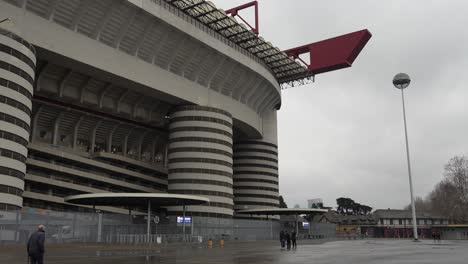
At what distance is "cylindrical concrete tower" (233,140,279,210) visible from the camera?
330 feet

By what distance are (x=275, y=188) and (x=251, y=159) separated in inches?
346

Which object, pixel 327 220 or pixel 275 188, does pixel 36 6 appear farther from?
pixel 327 220

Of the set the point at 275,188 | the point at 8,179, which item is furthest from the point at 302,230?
the point at 8,179

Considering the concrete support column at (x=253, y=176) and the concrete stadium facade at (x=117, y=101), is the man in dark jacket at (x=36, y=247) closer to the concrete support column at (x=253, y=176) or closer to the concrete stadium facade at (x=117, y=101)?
the concrete stadium facade at (x=117, y=101)

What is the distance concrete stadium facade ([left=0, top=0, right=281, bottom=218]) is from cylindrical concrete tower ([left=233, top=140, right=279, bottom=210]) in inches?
534

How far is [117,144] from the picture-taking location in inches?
3130

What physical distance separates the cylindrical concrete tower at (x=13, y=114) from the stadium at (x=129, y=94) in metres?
0.11

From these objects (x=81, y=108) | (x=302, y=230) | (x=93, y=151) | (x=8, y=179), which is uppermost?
(x=81, y=108)

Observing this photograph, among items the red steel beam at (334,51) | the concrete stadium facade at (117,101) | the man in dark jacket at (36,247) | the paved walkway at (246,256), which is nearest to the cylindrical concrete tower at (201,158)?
the concrete stadium facade at (117,101)

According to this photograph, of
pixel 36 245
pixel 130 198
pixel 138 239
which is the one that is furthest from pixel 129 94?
pixel 36 245

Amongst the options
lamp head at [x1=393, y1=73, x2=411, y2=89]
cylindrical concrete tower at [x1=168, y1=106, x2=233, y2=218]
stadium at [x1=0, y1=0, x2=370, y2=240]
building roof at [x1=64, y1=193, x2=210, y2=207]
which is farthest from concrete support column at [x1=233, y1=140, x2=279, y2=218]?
building roof at [x1=64, y1=193, x2=210, y2=207]

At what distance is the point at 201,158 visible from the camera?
73312 mm

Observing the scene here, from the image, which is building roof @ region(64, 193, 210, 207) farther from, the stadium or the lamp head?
the lamp head

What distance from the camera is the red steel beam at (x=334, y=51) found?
83.1 meters
